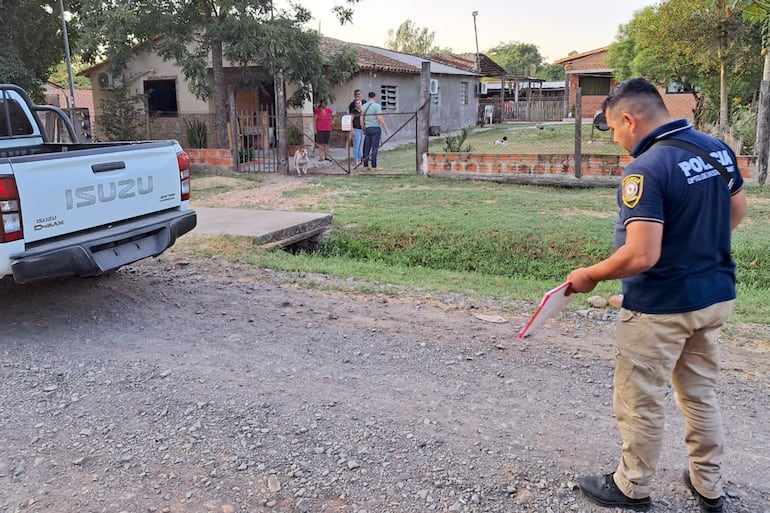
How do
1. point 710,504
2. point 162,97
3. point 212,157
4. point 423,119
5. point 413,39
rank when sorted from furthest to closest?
point 413,39, point 162,97, point 212,157, point 423,119, point 710,504

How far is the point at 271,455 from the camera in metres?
3.12

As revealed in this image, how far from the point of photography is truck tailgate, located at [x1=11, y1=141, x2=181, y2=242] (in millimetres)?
4293

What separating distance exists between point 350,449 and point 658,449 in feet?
4.54

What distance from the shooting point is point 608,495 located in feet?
8.83

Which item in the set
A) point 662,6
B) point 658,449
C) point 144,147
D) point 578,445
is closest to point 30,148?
point 144,147

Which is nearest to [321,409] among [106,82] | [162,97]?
[162,97]

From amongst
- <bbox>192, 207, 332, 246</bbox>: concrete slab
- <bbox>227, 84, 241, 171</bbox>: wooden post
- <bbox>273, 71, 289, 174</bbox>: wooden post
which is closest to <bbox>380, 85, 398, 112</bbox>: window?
<bbox>227, 84, 241, 171</bbox>: wooden post

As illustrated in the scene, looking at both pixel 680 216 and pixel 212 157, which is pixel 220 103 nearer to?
pixel 212 157

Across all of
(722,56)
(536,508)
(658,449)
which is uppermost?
(722,56)

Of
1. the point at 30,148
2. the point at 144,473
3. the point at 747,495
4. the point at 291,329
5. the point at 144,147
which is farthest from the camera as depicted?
the point at 30,148

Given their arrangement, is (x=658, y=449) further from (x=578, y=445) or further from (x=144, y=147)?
(x=144, y=147)

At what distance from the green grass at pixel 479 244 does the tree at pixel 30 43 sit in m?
12.4

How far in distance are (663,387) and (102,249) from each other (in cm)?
395

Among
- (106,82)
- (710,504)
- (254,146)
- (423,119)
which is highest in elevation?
(106,82)
